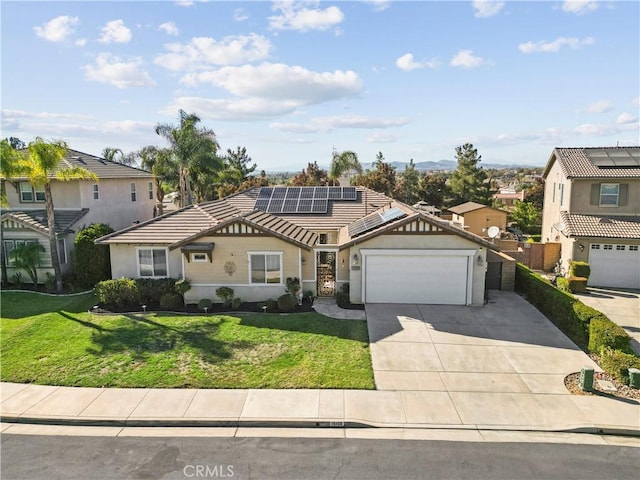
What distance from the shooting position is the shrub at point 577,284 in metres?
20.5

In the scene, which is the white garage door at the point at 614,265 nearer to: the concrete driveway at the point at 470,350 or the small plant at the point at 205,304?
the concrete driveway at the point at 470,350

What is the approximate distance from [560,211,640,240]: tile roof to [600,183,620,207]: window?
767 mm

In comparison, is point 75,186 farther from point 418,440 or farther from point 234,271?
point 418,440

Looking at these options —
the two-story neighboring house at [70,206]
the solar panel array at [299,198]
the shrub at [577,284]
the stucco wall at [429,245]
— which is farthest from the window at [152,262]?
the shrub at [577,284]

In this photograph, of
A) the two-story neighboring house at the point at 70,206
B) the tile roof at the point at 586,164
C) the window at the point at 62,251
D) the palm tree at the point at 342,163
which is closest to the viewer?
the two-story neighboring house at the point at 70,206

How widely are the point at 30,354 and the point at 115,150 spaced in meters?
41.8

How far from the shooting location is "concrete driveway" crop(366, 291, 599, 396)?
11.6m

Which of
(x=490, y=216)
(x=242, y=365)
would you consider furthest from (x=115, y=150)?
(x=242, y=365)

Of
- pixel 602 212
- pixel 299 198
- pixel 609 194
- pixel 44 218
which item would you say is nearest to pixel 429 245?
pixel 299 198

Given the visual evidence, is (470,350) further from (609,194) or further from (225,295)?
(609,194)

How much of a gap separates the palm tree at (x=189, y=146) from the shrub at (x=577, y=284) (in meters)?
26.9

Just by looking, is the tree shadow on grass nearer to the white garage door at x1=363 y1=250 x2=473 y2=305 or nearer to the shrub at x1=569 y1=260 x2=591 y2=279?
the white garage door at x1=363 y1=250 x2=473 y2=305

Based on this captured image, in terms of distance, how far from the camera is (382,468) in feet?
27.4
